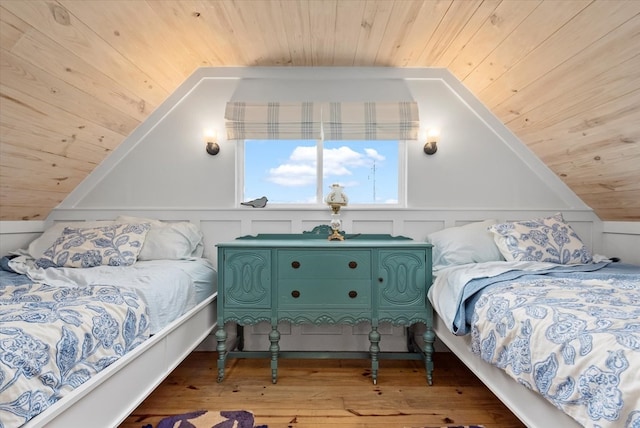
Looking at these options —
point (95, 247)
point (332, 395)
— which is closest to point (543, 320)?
point (332, 395)

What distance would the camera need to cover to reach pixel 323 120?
263 centimetres

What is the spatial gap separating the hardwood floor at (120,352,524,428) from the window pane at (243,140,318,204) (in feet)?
3.89

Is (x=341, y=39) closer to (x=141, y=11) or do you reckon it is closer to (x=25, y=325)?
(x=141, y=11)

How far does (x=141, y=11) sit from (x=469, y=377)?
A: 269cm

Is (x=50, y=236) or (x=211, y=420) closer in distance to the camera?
(x=211, y=420)

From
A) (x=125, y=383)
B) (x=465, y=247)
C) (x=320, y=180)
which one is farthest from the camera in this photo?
(x=320, y=180)

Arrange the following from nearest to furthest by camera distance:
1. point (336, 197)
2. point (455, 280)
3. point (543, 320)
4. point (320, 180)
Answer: point (543, 320) < point (455, 280) < point (336, 197) < point (320, 180)

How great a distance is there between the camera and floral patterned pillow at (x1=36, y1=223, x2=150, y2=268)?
206 centimetres

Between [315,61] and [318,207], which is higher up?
[315,61]

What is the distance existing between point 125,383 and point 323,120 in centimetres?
198

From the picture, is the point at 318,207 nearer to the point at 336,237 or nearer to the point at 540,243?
the point at 336,237

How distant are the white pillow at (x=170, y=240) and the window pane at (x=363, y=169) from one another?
3.31ft

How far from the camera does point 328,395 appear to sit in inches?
76.9

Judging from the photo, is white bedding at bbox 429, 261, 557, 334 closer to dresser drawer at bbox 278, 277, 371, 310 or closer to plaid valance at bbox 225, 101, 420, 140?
dresser drawer at bbox 278, 277, 371, 310
